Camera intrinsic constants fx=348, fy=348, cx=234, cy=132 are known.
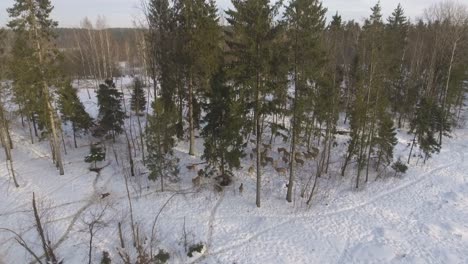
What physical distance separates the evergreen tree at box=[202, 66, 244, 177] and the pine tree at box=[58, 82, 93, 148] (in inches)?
485

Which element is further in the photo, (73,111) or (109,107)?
(109,107)

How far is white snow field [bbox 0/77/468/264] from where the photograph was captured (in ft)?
60.0

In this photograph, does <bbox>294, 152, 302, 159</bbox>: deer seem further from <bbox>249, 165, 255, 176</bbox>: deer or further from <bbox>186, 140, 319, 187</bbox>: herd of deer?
<bbox>249, 165, 255, 176</bbox>: deer

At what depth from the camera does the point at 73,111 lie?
2906cm

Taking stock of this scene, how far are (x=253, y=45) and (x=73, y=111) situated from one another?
1886 cm

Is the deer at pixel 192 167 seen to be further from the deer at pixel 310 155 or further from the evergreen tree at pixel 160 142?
the deer at pixel 310 155

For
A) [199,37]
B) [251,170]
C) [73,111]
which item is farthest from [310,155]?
[73,111]

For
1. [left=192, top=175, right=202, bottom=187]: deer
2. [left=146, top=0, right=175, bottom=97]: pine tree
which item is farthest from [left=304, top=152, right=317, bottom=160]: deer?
[left=146, top=0, right=175, bottom=97]: pine tree

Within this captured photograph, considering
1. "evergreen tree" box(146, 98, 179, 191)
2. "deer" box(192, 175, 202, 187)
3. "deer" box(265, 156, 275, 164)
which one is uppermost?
"evergreen tree" box(146, 98, 179, 191)

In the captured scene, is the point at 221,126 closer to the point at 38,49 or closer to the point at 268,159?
the point at 268,159

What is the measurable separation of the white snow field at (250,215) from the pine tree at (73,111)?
3.81 metres

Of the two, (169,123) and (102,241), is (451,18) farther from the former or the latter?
(102,241)

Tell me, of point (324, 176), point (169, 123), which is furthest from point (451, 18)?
point (169, 123)

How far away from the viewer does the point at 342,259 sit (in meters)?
17.7
